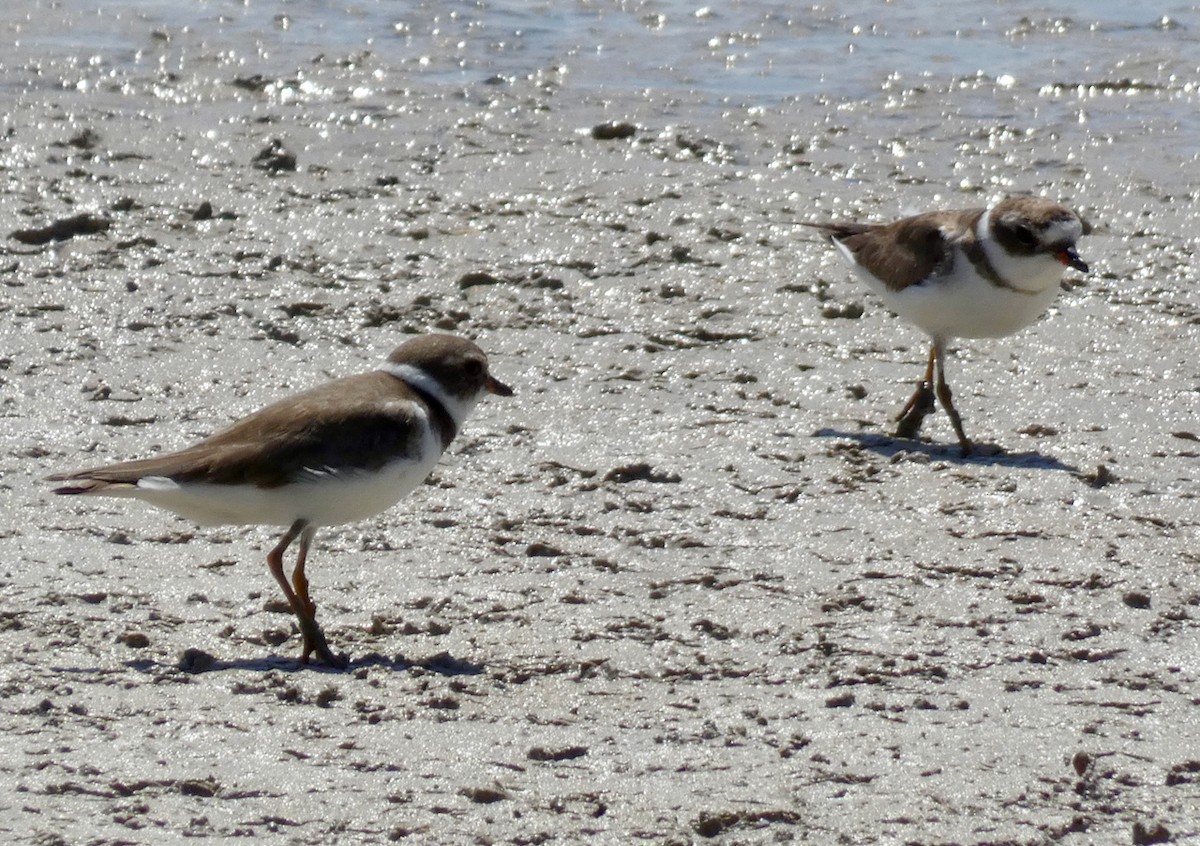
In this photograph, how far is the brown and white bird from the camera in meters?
5.51

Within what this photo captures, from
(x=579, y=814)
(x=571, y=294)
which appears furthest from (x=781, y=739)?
(x=571, y=294)

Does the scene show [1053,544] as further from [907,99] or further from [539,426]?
[907,99]

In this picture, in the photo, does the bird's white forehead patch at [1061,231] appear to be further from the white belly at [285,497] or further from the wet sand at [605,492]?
the white belly at [285,497]

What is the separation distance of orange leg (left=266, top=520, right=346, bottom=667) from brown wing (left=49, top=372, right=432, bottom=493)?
0.23 meters

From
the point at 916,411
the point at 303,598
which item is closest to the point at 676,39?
the point at 916,411

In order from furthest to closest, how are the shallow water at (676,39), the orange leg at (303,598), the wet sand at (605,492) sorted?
1. the shallow water at (676,39)
2. the orange leg at (303,598)
3. the wet sand at (605,492)

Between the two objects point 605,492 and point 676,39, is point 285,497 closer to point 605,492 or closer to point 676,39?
point 605,492

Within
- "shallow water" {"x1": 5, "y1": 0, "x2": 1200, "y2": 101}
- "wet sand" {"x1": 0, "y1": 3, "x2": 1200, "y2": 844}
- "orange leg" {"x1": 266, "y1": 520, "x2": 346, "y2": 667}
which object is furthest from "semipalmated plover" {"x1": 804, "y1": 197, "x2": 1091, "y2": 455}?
"shallow water" {"x1": 5, "y1": 0, "x2": 1200, "y2": 101}

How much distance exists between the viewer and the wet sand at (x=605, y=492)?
15.0 ft

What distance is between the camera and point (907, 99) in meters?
12.5

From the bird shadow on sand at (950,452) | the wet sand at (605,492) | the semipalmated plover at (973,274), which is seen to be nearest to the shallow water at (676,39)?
the wet sand at (605,492)

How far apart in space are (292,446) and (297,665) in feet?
2.34

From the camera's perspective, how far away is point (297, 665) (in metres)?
5.38

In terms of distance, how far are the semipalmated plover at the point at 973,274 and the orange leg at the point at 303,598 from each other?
10.0 ft
